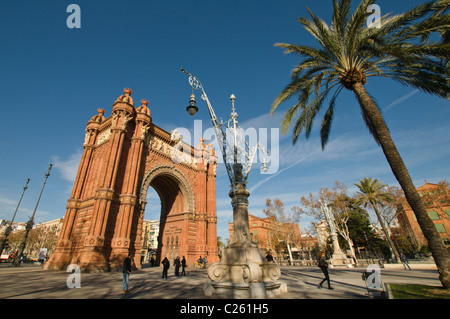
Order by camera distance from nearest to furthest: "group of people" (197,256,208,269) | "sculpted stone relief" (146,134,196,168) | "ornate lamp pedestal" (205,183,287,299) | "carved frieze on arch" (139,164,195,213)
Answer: "ornate lamp pedestal" (205,183,287,299)
"group of people" (197,256,208,269)
"sculpted stone relief" (146,134,196,168)
"carved frieze on arch" (139,164,195,213)

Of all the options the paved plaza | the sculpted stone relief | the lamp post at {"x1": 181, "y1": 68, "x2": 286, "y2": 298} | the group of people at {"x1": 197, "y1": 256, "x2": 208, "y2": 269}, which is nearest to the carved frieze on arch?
the sculpted stone relief

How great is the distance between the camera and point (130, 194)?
17.5 metres

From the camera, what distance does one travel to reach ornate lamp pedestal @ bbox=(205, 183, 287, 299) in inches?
238

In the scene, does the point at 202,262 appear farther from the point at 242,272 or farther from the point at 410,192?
the point at 410,192

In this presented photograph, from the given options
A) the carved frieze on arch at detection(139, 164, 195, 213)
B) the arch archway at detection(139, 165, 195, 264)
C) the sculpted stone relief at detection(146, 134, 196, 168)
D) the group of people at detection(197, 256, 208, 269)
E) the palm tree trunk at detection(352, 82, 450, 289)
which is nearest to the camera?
the palm tree trunk at detection(352, 82, 450, 289)

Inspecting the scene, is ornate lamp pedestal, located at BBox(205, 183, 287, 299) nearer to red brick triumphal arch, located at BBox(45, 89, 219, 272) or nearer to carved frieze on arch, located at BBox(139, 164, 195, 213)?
red brick triumphal arch, located at BBox(45, 89, 219, 272)

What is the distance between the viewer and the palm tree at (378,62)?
290 inches

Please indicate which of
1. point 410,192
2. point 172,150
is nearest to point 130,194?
point 172,150

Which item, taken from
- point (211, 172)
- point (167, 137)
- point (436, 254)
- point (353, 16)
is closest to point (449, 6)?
point (353, 16)

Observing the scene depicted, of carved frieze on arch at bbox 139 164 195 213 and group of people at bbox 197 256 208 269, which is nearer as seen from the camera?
group of people at bbox 197 256 208 269

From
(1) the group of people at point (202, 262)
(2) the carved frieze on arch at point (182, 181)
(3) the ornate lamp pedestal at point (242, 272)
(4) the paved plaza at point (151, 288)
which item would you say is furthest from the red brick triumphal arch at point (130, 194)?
(3) the ornate lamp pedestal at point (242, 272)

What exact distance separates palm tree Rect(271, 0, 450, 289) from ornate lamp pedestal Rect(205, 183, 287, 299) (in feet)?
17.0

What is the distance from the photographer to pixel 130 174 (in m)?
18.3
